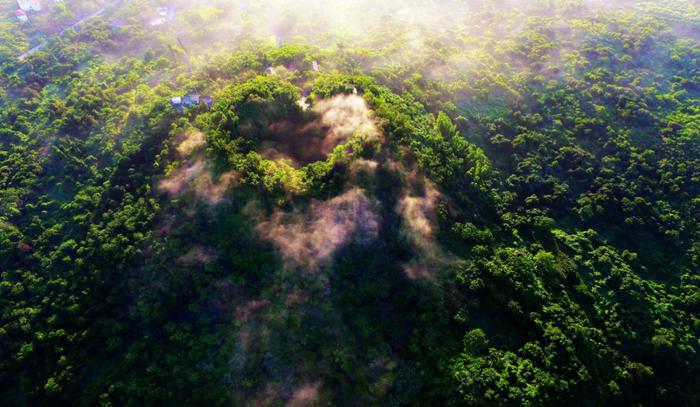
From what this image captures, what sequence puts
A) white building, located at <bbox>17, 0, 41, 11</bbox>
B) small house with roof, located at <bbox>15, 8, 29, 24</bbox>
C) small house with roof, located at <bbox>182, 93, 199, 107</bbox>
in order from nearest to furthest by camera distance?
small house with roof, located at <bbox>182, 93, 199, 107</bbox> → small house with roof, located at <bbox>15, 8, 29, 24</bbox> → white building, located at <bbox>17, 0, 41, 11</bbox>

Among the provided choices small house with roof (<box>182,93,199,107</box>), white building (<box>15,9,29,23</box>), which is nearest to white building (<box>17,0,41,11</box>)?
white building (<box>15,9,29,23</box>)

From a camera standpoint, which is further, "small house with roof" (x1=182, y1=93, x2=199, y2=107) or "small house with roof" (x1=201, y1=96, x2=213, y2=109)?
"small house with roof" (x1=201, y1=96, x2=213, y2=109)

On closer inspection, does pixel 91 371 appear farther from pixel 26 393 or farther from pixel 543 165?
pixel 543 165

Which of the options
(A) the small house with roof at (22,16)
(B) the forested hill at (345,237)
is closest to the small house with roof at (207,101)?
(B) the forested hill at (345,237)

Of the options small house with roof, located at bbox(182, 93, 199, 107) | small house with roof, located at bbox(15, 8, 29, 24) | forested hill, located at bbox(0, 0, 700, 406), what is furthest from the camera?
small house with roof, located at bbox(15, 8, 29, 24)

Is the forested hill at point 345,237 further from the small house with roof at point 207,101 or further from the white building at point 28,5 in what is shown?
the white building at point 28,5

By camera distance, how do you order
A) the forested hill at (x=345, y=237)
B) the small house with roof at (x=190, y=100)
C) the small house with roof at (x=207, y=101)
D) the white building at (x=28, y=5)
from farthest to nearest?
the white building at (x=28, y=5)
the small house with roof at (x=207, y=101)
the small house with roof at (x=190, y=100)
the forested hill at (x=345, y=237)

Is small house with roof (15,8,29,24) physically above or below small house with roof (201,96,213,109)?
below

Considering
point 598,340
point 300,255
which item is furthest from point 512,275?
point 300,255

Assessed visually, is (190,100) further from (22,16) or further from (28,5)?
(28,5)

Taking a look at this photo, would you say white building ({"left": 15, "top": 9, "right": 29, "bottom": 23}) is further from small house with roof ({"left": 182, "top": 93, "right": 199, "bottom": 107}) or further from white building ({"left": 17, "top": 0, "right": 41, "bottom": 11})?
small house with roof ({"left": 182, "top": 93, "right": 199, "bottom": 107})

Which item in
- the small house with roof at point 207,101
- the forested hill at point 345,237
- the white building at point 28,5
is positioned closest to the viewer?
the forested hill at point 345,237
